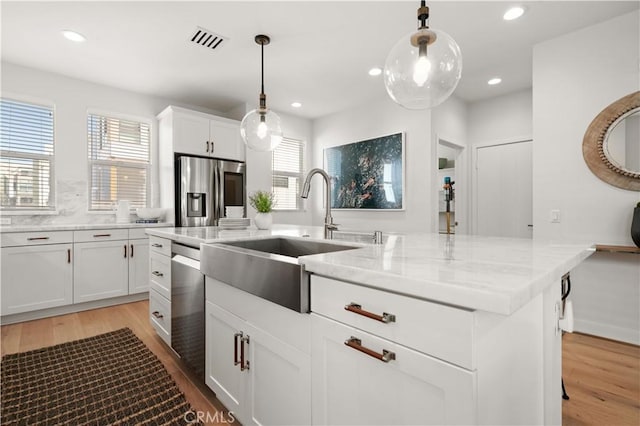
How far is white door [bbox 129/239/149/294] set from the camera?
11.7ft

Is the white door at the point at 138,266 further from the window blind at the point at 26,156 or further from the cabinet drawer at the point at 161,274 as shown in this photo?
the cabinet drawer at the point at 161,274

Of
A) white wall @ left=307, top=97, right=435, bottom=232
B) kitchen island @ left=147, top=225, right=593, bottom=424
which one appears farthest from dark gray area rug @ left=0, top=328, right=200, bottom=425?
white wall @ left=307, top=97, right=435, bottom=232

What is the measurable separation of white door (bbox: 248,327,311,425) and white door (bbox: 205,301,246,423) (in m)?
0.07

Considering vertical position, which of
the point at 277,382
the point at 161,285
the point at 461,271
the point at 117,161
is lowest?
the point at 277,382

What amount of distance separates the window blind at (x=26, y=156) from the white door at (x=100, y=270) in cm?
79

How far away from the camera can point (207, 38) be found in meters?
2.81

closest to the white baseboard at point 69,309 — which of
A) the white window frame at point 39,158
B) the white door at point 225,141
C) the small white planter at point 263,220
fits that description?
the white window frame at point 39,158

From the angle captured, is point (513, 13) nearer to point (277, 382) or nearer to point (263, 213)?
point (263, 213)

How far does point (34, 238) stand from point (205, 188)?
178cm

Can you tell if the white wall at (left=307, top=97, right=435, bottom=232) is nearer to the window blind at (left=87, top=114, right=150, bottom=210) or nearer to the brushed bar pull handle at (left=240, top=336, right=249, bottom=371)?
the window blind at (left=87, top=114, right=150, bottom=210)

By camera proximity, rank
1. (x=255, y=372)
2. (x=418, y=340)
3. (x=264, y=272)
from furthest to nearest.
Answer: (x=255, y=372), (x=264, y=272), (x=418, y=340)

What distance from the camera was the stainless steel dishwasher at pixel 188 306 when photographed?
5.75ft

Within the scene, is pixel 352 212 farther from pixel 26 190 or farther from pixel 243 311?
pixel 26 190

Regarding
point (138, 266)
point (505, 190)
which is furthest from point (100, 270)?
point (505, 190)
